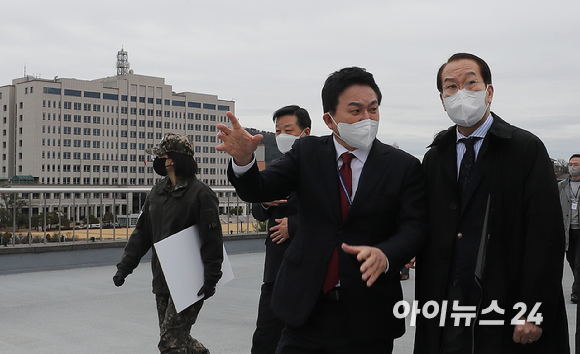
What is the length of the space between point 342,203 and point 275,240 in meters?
1.36

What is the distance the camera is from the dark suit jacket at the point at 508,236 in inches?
107

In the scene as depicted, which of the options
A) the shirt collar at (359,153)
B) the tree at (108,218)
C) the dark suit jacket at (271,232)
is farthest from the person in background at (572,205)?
the tree at (108,218)

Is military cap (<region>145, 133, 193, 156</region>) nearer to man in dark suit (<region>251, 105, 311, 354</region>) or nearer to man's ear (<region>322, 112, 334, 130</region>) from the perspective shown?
man in dark suit (<region>251, 105, 311, 354</region>)

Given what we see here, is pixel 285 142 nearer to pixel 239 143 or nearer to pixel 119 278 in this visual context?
pixel 119 278

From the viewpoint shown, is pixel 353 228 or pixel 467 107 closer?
pixel 353 228

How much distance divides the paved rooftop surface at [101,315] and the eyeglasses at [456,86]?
292 cm

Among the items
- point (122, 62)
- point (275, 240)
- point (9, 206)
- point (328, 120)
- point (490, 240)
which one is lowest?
point (9, 206)

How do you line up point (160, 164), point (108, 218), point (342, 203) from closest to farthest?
point (342, 203), point (160, 164), point (108, 218)

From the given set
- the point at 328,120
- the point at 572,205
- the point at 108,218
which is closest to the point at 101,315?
the point at 108,218

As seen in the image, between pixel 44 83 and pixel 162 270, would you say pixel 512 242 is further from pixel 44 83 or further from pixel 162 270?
pixel 44 83

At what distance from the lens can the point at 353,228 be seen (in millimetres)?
2791

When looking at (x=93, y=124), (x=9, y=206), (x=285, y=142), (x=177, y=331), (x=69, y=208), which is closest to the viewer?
(x=177, y=331)

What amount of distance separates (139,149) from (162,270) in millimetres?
177223

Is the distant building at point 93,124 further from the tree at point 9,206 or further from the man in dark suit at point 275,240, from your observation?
the man in dark suit at point 275,240
